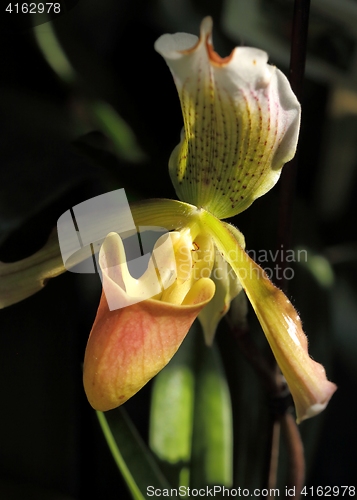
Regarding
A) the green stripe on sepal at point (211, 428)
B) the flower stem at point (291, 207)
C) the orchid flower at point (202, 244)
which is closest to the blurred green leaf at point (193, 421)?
the green stripe on sepal at point (211, 428)

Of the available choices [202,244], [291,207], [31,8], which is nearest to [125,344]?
[202,244]

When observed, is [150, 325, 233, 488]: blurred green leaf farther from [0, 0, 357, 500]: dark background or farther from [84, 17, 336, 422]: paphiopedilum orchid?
[84, 17, 336, 422]: paphiopedilum orchid

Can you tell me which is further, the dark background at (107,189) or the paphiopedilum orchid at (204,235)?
the dark background at (107,189)

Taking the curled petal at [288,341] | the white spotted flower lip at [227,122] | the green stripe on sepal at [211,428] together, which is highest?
the white spotted flower lip at [227,122]

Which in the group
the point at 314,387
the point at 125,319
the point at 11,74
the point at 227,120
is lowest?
the point at 314,387

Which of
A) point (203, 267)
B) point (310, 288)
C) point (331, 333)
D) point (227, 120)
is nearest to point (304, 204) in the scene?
point (310, 288)

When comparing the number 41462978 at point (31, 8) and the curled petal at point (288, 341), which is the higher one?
the number 41462978 at point (31, 8)

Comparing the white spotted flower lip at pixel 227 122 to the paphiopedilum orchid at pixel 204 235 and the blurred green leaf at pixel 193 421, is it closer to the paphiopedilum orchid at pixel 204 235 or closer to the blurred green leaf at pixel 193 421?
the paphiopedilum orchid at pixel 204 235

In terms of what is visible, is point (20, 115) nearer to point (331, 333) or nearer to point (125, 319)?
point (125, 319)

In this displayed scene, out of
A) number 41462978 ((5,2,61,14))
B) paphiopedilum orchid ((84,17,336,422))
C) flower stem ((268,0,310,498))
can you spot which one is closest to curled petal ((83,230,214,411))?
paphiopedilum orchid ((84,17,336,422))
